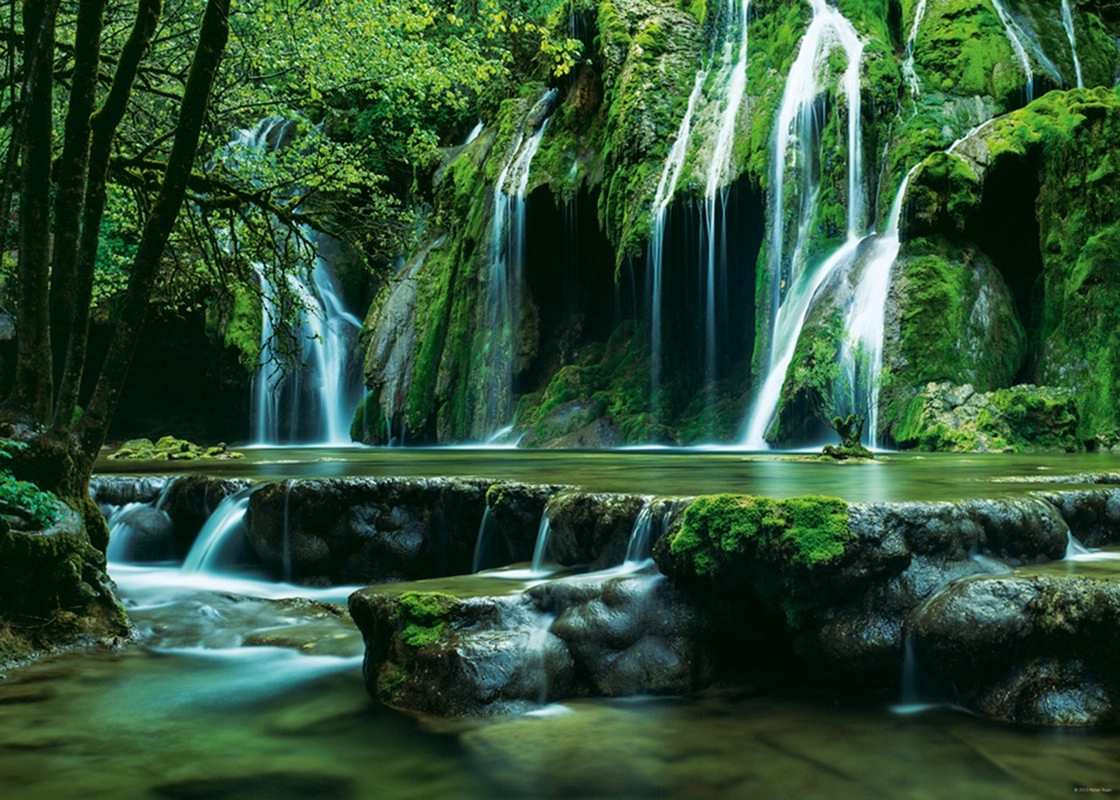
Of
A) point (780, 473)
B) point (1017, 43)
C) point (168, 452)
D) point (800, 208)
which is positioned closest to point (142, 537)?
point (780, 473)

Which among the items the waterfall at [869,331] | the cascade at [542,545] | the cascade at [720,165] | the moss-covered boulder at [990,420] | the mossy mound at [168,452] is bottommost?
the cascade at [542,545]

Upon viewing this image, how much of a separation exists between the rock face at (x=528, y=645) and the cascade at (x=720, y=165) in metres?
12.9

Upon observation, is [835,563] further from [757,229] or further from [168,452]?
[757,229]

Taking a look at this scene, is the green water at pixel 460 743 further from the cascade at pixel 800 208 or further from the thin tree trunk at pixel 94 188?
the cascade at pixel 800 208

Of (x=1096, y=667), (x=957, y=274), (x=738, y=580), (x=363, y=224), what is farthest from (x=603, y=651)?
(x=957, y=274)

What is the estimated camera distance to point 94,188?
257 inches

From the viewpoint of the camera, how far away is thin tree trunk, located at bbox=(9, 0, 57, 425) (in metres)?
6.04

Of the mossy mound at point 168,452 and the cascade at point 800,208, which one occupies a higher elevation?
the cascade at point 800,208

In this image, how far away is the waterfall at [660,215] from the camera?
57.5 ft

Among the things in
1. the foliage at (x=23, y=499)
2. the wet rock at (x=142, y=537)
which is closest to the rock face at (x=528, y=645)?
the foliage at (x=23, y=499)

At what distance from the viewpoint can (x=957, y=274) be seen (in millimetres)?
13805

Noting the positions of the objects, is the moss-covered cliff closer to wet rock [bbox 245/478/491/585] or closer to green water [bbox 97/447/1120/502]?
green water [bbox 97/447/1120/502]

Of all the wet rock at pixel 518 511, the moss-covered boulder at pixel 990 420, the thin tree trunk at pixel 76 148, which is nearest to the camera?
the thin tree trunk at pixel 76 148

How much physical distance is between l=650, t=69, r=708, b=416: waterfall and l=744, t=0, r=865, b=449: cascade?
192 centimetres
